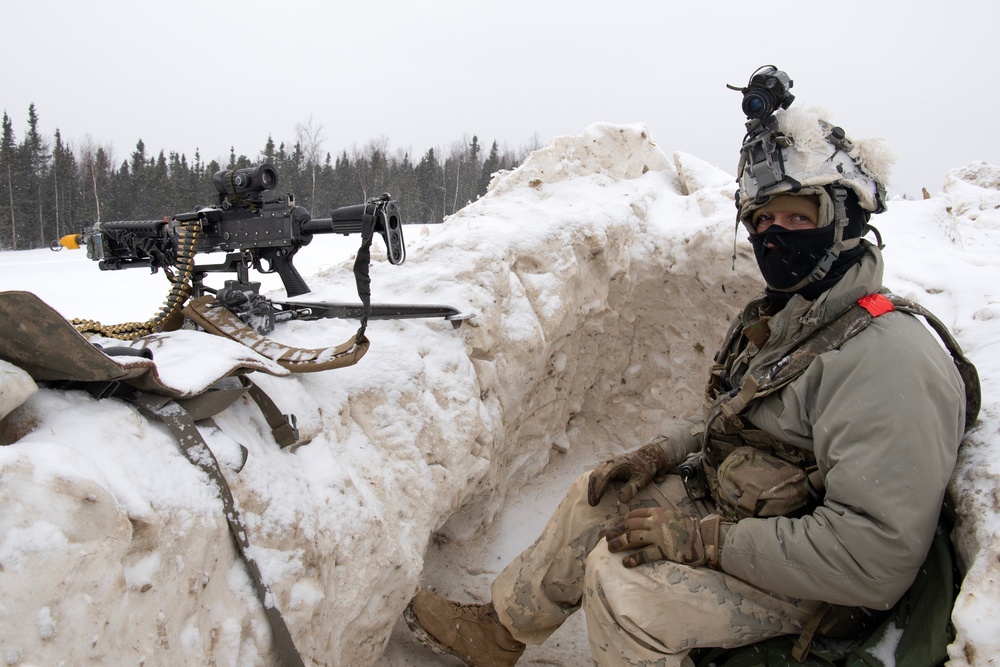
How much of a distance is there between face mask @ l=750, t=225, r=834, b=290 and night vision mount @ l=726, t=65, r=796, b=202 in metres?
0.21

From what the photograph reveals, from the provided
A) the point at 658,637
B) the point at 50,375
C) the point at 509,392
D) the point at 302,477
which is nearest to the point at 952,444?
the point at 658,637

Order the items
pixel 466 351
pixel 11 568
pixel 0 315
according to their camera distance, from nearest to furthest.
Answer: pixel 11 568 < pixel 0 315 < pixel 466 351

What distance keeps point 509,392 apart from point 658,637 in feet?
6.48

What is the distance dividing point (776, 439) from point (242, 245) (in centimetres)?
294

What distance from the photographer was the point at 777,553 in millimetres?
1963

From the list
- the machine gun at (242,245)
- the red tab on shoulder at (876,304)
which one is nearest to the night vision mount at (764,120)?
the red tab on shoulder at (876,304)

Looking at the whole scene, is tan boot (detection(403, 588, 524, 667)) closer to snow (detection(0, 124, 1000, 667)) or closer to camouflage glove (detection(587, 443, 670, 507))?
snow (detection(0, 124, 1000, 667))

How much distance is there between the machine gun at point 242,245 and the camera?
323 cm

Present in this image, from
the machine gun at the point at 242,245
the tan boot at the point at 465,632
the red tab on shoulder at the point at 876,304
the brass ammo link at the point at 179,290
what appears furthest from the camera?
the machine gun at the point at 242,245

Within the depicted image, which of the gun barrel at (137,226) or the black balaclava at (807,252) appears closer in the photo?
the black balaclava at (807,252)

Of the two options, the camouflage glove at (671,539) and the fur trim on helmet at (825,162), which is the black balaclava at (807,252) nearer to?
the fur trim on helmet at (825,162)

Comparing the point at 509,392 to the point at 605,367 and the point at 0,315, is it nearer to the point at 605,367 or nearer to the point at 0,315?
the point at 605,367

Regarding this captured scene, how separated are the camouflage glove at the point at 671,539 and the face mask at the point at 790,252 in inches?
39.5

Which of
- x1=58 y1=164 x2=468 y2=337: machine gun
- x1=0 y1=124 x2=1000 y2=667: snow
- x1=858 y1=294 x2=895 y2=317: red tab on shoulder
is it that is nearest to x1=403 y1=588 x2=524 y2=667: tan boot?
x1=0 y1=124 x2=1000 y2=667: snow
